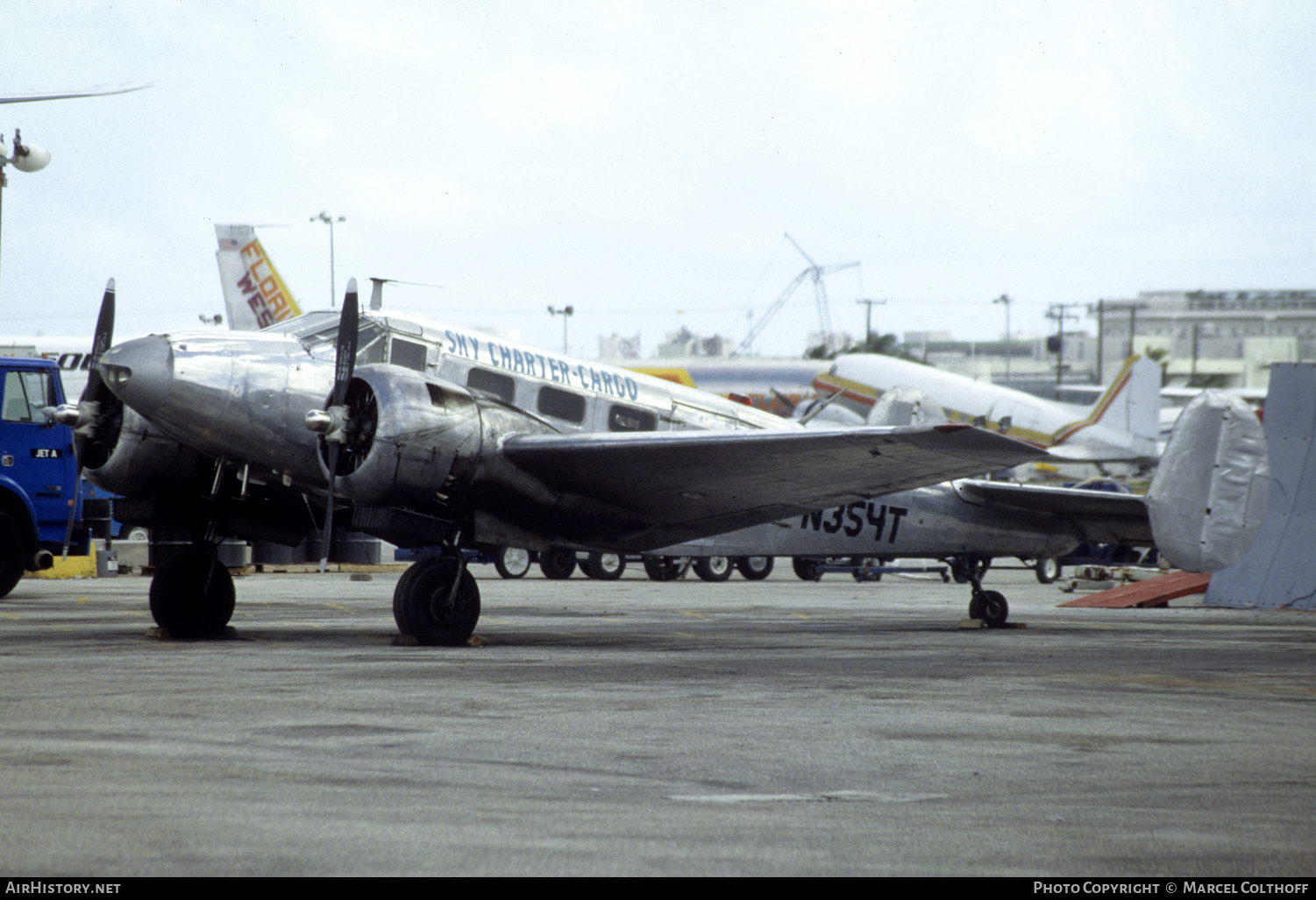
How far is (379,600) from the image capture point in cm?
2050

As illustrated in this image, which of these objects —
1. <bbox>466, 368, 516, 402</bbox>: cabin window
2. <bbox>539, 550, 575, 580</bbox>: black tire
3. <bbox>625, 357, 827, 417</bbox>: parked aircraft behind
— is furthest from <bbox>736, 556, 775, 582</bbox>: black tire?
<bbox>625, 357, 827, 417</bbox>: parked aircraft behind

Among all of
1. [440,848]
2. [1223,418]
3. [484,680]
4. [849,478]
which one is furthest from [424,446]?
[1223,418]

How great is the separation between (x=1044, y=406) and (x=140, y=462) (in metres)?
56.3

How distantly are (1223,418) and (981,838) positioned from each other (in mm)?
11604

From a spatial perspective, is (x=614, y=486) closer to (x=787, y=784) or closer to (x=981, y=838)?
(x=787, y=784)

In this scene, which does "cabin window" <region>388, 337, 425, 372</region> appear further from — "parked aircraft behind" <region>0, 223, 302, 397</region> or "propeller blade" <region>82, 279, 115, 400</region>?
"parked aircraft behind" <region>0, 223, 302, 397</region>

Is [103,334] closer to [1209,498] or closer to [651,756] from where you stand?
[651,756]

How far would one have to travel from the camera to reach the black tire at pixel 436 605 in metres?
12.3

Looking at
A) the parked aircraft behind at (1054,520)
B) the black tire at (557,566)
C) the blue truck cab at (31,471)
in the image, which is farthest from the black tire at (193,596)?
the black tire at (557,566)

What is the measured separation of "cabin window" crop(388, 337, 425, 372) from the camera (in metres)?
13.0

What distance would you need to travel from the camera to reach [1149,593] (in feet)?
69.0

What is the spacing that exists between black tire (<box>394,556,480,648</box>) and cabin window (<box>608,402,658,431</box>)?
269 centimetres

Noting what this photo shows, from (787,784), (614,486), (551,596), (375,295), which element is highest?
(375,295)

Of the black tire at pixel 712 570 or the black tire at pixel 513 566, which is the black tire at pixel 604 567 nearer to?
the black tire at pixel 513 566
